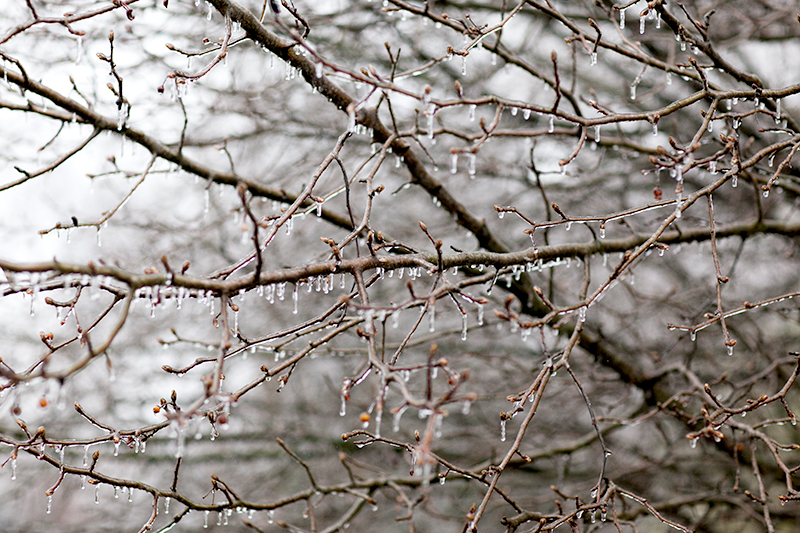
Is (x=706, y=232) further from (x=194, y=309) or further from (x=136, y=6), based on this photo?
(x=194, y=309)

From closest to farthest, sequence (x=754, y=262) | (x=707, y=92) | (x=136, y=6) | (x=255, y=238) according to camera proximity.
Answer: (x=255, y=238) → (x=707, y=92) → (x=136, y=6) → (x=754, y=262)

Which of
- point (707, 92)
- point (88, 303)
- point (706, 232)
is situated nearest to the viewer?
point (707, 92)

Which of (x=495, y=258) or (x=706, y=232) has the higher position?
(x=706, y=232)

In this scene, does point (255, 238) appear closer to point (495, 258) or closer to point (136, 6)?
point (495, 258)

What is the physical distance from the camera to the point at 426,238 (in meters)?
6.84

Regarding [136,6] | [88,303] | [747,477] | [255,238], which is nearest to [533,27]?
[136,6]

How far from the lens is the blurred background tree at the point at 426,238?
315 cm

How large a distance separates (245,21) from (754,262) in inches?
238

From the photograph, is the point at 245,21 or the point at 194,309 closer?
the point at 245,21

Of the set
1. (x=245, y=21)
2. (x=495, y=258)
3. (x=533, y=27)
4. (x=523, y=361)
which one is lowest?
(x=495, y=258)

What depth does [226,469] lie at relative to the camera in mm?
7699

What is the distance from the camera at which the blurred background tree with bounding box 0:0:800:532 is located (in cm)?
315

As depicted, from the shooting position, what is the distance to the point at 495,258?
2764 millimetres

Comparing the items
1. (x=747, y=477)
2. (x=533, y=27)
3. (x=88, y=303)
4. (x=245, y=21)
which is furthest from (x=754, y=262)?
(x=88, y=303)
